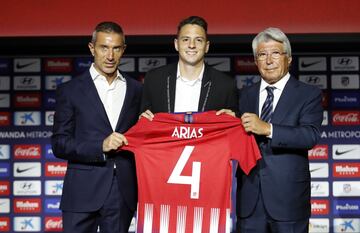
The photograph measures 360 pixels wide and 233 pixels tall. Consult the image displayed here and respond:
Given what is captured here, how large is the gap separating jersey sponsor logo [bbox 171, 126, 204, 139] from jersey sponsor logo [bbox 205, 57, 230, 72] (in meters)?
1.82

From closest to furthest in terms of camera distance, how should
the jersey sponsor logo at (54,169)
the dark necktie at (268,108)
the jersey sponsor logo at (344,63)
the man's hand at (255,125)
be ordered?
1. the man's hand at (255,125)
2. the dark necktie at (268,108)
3. the jersey sponsor logo at (344,63)
4. the jersey sponsor logo at (54,169)

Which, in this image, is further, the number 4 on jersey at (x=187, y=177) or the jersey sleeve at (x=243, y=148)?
the number 4 on jersey at (x=187, y=177)

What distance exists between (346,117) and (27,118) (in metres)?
2.57

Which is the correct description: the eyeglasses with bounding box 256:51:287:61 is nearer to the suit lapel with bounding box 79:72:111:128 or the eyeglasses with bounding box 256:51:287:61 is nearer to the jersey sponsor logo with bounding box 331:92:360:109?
the suit lapel with bounding box 79:72:111:128

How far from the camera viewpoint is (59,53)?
4398mm

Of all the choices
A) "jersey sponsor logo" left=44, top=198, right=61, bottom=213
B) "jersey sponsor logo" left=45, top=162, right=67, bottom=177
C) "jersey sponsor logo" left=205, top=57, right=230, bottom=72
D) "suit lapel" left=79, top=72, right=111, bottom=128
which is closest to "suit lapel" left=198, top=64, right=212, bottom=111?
"suit lapel" left=79, top=72, right=111, bottom=128

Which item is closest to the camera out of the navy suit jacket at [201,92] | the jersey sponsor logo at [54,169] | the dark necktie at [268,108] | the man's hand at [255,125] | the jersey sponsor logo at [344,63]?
the man's hand at [255,125]

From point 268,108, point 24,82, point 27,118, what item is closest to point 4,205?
point 27,118

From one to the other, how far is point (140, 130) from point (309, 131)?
79 cm

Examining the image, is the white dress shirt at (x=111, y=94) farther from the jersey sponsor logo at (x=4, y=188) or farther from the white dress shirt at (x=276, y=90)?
the jersey sponsor logo at (x=4, y=188)

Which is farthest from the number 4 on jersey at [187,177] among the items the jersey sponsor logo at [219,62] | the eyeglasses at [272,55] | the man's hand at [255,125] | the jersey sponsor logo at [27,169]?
the jersey sponsor logo at [27,169]

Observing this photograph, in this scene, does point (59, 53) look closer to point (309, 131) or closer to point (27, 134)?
point (27, 134)

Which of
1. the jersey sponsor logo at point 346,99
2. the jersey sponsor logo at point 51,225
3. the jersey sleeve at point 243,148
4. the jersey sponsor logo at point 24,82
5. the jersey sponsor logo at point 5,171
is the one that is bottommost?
the jersey sponsor logo at point 51,225

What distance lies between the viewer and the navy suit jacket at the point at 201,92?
2.64 m
